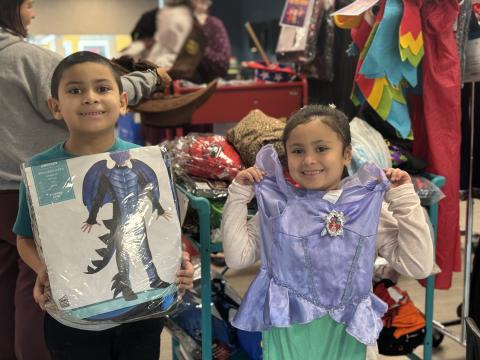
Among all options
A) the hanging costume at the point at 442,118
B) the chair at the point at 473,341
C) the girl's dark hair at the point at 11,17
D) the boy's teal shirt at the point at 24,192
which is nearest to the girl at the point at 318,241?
the chair at the point at 473,341

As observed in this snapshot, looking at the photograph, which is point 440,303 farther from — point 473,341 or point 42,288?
point 42,288

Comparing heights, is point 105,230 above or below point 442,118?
below

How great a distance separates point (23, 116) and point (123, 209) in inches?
25.5

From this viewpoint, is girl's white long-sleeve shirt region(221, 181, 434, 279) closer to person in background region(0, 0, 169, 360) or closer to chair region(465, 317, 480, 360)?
chair region(465, 317, 480, 360)

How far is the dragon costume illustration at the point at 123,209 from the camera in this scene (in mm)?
1384

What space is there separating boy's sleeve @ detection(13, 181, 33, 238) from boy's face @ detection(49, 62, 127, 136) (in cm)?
23

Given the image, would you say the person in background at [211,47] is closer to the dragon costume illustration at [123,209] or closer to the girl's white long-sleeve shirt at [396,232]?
the girl's white long-sleeve shirt at [396,232]

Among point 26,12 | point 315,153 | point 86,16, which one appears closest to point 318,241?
point 315,153

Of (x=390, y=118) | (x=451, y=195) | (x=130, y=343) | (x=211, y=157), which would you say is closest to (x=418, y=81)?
(x=390, y=118)

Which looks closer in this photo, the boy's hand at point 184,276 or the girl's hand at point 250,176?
the boy's hand at point 184,276

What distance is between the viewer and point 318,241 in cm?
153

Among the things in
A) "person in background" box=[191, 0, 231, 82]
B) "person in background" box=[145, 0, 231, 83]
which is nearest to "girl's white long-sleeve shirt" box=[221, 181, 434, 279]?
"person in background" box=[145, 0, 231, 83]

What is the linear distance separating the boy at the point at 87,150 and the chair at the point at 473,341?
813mm

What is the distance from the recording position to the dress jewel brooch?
1.52 metres
